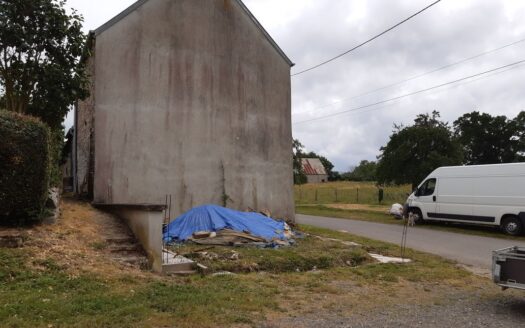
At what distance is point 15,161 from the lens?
8.26 m

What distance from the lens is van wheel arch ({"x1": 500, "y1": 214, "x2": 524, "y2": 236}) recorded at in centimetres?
1788

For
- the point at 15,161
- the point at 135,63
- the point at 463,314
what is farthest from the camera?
the point at 135,63

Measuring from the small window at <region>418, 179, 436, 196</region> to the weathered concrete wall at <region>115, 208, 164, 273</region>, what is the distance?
15238mm

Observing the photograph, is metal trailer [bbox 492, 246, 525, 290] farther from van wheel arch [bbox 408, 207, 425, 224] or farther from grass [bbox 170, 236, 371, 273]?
van wheel arch [bbox 408, 207, 425, 224]

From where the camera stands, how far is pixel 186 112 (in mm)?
15797

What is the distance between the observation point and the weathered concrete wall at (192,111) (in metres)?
14.5

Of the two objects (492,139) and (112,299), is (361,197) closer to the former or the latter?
(492,139)

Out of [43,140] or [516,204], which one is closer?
[43,140]

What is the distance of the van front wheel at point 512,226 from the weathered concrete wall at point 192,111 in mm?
8486

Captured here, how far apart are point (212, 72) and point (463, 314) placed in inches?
471

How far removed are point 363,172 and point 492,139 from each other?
131 ft

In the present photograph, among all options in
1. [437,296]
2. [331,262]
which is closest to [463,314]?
[437,296]

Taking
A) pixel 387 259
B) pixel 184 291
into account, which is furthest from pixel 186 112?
pixel 184 291

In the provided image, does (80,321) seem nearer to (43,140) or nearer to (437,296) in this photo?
(43,140)
